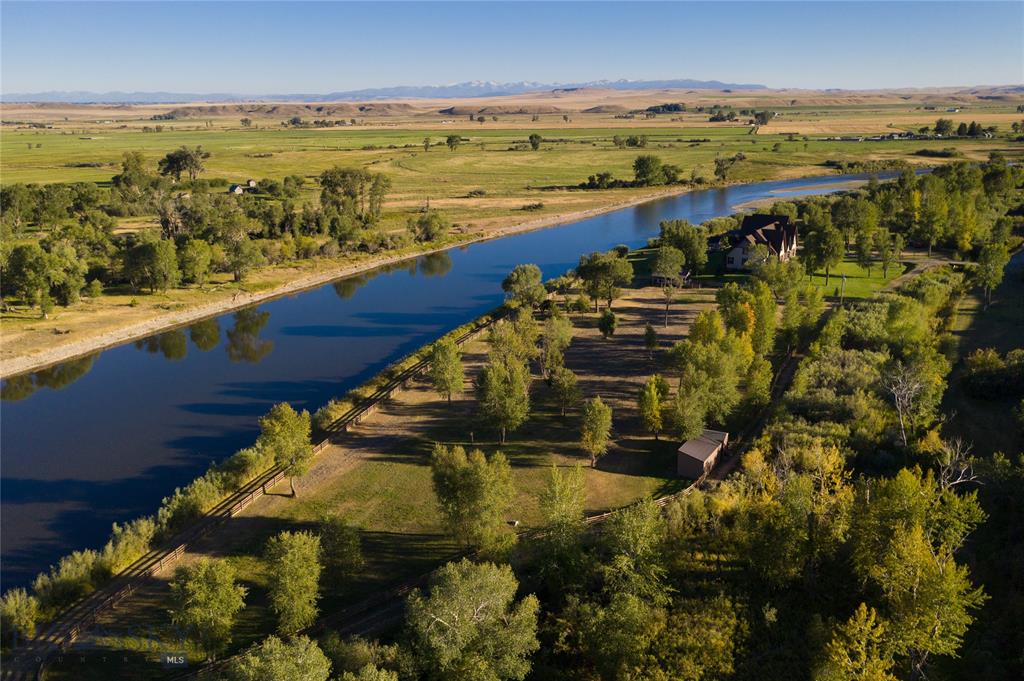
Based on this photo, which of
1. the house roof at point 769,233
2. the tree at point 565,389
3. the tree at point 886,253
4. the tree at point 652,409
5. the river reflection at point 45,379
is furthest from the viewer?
the house roof at point 769,233

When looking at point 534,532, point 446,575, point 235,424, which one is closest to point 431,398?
point 235,424

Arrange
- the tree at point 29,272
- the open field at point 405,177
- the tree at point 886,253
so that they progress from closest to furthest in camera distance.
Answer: the tree at point 29,272 < the open field at point 405,177 < the tree at point 886,253

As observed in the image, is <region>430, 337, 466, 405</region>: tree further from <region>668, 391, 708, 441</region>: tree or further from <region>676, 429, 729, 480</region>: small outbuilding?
<region>676, 429, 729, 480</region>: small outbuilding

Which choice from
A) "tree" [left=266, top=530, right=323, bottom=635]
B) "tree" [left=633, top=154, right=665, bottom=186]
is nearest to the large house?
"tree" [left=266, top=530, right=323, bottom=635]

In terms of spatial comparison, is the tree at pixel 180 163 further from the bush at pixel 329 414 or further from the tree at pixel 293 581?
the tree at pixel 293 581

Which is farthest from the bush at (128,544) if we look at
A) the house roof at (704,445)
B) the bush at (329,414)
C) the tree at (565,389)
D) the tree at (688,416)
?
the tree at (688,416)

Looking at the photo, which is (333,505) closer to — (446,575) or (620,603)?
(446,575)

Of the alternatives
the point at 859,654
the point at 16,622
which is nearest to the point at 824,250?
the point at 859,654

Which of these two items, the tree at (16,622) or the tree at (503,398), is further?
the tree at (503,398)
